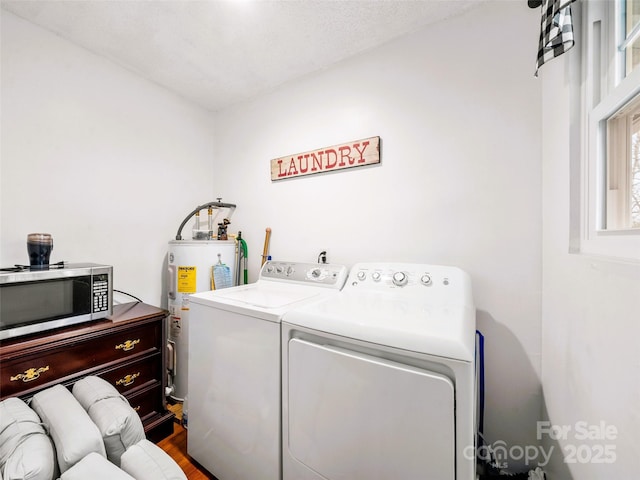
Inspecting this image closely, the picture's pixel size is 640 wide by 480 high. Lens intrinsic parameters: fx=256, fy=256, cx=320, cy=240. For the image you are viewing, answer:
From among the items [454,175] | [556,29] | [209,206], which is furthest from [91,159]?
[556,29]

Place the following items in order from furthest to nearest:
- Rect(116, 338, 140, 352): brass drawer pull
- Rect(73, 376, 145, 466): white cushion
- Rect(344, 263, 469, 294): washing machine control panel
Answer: Rect(116, 338, 140, 352): brass drawer pull < Rect(344, 263, 469, 294): washing machine control panel < Rect(73, 376, 145, 466): white cushion

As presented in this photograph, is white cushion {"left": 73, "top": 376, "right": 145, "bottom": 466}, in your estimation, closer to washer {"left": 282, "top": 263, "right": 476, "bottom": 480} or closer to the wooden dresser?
the wooden dresser

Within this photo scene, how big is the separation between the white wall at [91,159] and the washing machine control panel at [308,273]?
1106mm

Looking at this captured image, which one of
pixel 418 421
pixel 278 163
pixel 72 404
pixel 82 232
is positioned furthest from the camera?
pixel 278 163

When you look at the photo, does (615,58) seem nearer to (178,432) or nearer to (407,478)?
(407,478)

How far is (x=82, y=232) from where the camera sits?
178 centimetres

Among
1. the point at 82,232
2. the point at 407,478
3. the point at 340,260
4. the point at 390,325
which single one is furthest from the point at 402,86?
the point at 82,232

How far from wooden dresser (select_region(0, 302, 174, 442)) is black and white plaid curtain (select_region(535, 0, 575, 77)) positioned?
233 cm

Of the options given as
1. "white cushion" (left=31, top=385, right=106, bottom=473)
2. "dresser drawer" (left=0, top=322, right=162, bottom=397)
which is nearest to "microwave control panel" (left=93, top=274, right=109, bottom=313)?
"dresser drawer" (left=0, top=322, right=162, bottom=397)

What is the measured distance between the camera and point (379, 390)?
86 centimetres

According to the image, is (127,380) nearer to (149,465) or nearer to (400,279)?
(149,465)

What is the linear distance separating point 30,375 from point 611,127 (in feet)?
8.61

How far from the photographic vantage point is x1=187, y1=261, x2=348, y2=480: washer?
114 cm

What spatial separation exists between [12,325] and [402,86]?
2.45 m
